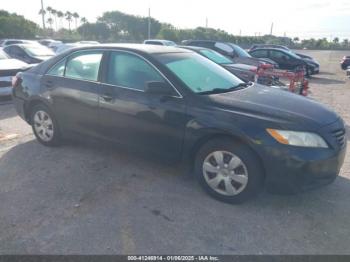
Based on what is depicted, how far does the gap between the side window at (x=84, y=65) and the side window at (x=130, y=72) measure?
24 centimetres

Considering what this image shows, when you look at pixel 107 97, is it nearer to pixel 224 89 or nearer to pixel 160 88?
pixel 160 88

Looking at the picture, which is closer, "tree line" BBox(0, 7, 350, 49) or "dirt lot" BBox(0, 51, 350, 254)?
"dirt lot" BBox(0, 51, 350, 254)

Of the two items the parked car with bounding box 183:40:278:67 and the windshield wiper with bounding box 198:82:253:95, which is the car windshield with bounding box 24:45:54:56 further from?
the windshield wiper with bounding box 198:82:253:95

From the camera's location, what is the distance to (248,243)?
2840 mm

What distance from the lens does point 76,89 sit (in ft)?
14.2

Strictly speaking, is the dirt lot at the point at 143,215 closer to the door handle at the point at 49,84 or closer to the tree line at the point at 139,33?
the door handle at the point at 49,84

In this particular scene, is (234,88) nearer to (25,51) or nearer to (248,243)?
(248,243)

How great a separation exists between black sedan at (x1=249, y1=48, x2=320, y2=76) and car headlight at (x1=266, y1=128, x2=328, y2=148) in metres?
14.4

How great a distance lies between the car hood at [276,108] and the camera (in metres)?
3.16

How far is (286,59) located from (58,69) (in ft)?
47.3

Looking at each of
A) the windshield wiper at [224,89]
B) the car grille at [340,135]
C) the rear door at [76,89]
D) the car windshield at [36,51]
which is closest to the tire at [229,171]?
the windshield wiper at [224,89]

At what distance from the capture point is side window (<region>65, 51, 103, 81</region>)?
13.8 feet

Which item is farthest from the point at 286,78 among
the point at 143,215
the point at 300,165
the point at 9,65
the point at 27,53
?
the point at 27,53

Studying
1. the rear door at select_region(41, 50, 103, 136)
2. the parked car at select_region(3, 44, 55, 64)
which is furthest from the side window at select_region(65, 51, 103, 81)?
the parked car at select_region(3, 44, 55, 64)
